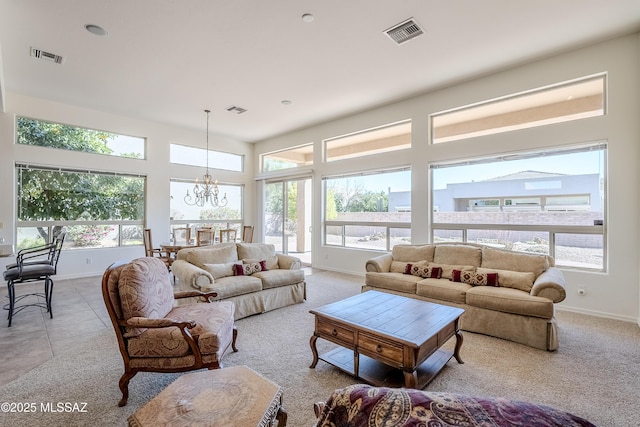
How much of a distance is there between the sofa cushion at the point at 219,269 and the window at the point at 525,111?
4.03m

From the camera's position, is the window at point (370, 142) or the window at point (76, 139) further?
the window at point (370, 142)

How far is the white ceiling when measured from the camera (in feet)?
9.87

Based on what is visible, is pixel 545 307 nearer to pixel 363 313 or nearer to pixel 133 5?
pixel 363 313

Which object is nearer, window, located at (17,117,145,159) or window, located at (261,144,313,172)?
window, located at (17,117,145,159)

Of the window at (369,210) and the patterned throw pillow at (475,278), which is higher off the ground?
the window at (369,210)

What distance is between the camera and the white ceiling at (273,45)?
3010mm

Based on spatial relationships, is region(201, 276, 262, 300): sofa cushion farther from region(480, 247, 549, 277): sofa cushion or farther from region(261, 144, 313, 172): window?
region(261, 144, 313, 172): window

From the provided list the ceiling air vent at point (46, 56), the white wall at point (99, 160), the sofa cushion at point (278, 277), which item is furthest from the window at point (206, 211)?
the sofa cushion at point (278, 277)

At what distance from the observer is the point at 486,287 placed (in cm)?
338

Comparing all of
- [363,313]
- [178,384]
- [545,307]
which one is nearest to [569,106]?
[545,307]

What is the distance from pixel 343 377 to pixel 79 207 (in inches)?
248

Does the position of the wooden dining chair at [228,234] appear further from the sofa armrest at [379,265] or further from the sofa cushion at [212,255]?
the sofa armrest at [379,265]

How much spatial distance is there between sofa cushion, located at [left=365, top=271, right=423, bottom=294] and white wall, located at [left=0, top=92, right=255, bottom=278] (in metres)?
4.78

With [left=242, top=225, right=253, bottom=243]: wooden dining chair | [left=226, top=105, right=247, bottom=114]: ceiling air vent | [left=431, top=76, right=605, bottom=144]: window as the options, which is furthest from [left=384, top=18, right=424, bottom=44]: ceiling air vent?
[left=242, top=225, right=253, bottom=243]: wooden dining chair
